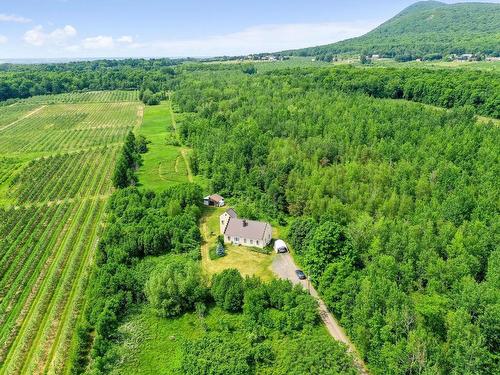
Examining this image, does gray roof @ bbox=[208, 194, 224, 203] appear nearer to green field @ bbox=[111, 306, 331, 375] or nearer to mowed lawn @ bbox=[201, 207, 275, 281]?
mowed lawn @ bbox=[201, 207, 275, 281]

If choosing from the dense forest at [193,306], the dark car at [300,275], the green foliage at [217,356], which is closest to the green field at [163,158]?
the dense forest at [193,306]

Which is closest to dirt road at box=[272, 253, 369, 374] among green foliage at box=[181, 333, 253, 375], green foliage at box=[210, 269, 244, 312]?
green foliage at box=[210, 269, 244, 312]

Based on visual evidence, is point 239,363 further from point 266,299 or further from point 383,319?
point 383,319

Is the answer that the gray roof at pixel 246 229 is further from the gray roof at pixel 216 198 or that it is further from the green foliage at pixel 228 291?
the gray roof at pixel 216 198

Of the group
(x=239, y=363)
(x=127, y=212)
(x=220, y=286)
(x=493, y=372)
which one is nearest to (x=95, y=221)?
(x=127, y=212)

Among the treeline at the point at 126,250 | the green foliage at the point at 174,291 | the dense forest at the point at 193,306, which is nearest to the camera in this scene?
the dense forest at the point at 193,306
